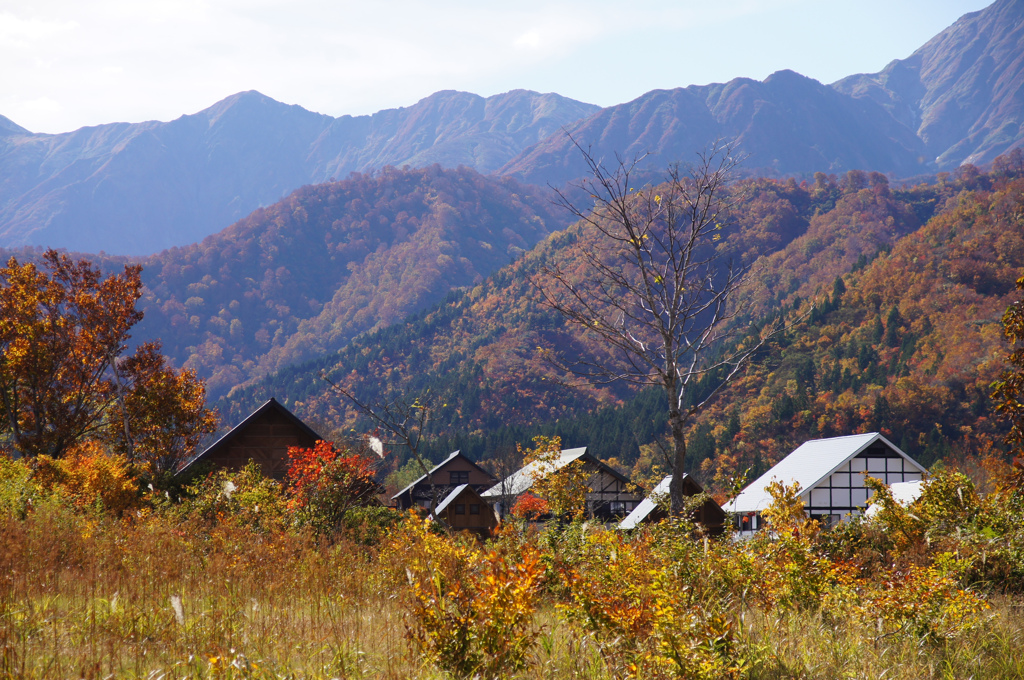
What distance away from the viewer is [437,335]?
132875 mm

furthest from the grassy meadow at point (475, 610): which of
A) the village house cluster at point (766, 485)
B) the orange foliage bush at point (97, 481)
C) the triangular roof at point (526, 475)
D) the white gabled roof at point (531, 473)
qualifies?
the village house cluster at point (766, 485)

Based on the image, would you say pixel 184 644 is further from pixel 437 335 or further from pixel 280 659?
pixel 437 335

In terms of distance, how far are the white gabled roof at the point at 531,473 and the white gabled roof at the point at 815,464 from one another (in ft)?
29.3

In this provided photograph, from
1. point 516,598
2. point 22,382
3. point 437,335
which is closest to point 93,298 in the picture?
point 22,382

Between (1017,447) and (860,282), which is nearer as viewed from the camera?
(1017,447)

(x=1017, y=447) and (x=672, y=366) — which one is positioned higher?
(x=672, y=366)

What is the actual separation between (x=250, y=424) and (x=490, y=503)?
28.5m

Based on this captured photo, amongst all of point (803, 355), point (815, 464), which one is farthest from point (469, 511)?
point (803, 355)

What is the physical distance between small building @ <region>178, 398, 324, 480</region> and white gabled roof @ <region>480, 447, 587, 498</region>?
7.17 meters

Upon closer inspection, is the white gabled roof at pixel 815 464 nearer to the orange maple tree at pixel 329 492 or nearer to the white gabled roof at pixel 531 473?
the white gabled roof at pixel 531 473

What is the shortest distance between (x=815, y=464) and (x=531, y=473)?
26.5 m

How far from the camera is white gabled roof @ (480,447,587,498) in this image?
23.0 metres

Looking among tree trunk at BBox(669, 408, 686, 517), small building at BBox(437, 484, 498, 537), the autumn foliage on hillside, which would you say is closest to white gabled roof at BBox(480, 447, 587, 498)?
small building at BBox(437, 484, 498, 537)

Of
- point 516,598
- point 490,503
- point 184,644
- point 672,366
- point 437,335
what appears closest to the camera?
point 516,598
